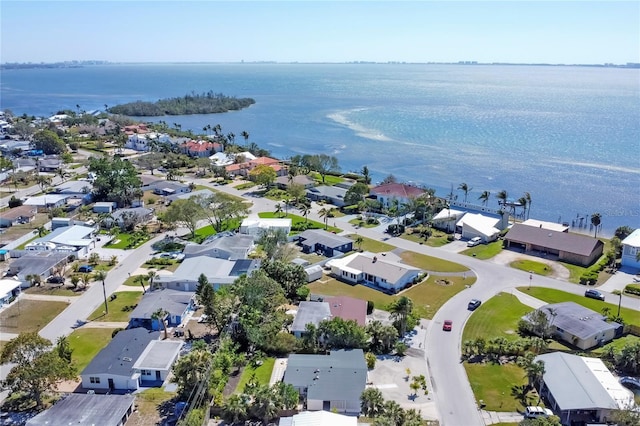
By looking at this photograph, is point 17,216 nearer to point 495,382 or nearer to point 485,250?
point 485,250

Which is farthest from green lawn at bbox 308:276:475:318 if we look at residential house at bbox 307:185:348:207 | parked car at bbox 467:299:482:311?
residential house at bbox 307:185:348:207

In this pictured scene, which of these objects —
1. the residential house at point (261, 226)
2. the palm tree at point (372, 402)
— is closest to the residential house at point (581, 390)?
the palm tree at point (372, 402)

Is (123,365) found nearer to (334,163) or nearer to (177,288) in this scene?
(177,288)

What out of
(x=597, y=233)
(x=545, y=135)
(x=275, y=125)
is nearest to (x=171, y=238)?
(x=597, y=233)

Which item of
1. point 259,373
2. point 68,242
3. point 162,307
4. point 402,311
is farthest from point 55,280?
point 402,311

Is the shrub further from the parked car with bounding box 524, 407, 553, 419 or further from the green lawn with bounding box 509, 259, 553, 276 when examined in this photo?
the parked car with bounding box 524, 407, 553, 419
